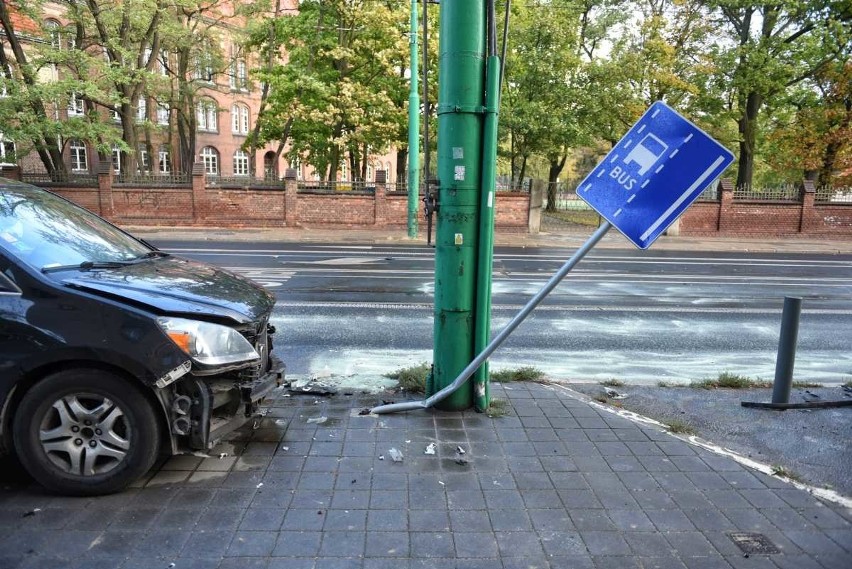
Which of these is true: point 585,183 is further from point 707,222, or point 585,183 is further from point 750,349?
point 707,222

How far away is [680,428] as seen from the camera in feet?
15.4

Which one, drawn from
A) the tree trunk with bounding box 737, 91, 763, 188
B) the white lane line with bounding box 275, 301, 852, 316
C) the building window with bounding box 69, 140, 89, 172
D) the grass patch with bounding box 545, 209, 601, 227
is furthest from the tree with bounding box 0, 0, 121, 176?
the tree trunk with bounding box 737, 91, 763, 188

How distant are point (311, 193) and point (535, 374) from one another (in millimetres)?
21201

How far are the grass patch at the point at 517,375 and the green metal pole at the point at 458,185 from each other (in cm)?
97

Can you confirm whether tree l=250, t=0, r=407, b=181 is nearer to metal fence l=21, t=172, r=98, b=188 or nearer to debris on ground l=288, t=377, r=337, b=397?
metal fence l=21, t=172, r=98, b=188

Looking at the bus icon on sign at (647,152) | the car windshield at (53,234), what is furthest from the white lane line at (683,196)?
the car windshield at (53,234)

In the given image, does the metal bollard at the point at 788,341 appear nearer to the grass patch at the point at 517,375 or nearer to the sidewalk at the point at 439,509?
the sidewalk at the point at 439,509

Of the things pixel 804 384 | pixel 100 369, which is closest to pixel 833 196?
pixel 804 384

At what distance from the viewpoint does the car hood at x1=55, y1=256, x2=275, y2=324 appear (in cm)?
352

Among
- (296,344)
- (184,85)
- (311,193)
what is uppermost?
(184,85)

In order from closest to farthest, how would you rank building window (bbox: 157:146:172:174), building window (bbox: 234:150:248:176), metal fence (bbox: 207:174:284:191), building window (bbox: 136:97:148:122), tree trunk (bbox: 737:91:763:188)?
1. metal fence (bbox: 207:174:284:191)
2. tree trunk (bbox: 737:91:763:188)
3. building window (bbox: 136:97:148:122)
4. building window (bbox: 157:146:172:174)
5. building window (bbox: 234:150:248:176)

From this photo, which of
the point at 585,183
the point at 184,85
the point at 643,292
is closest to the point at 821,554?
the point at 585,183

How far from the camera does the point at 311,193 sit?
84.6ft

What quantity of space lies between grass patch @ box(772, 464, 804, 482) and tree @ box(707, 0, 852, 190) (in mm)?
28442
